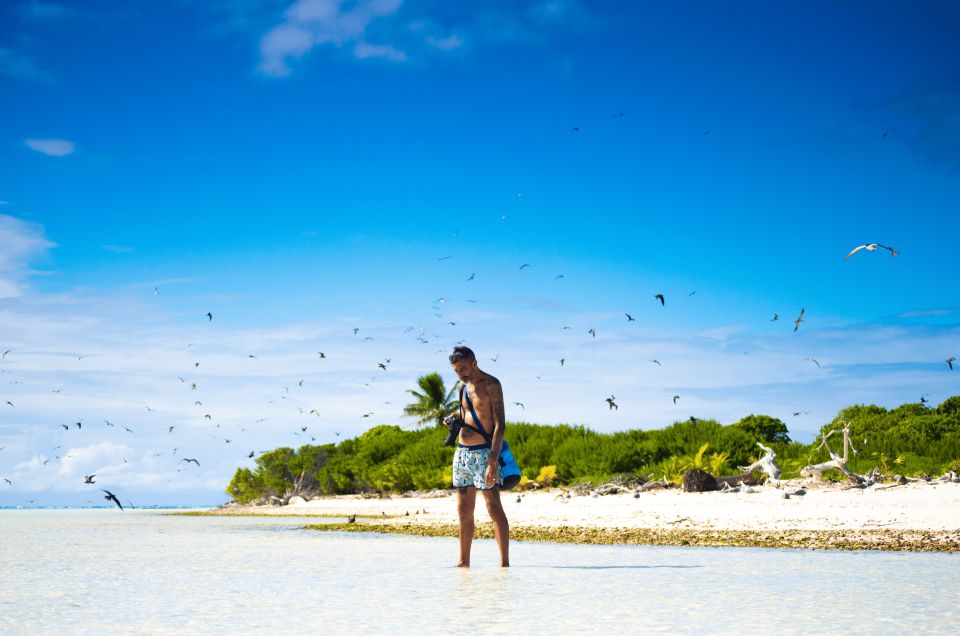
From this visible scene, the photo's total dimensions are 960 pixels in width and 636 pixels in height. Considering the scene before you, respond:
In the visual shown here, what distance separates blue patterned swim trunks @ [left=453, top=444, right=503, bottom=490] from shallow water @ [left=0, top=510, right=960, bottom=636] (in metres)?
0.79

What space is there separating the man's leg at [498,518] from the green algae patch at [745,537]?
3.45 meters

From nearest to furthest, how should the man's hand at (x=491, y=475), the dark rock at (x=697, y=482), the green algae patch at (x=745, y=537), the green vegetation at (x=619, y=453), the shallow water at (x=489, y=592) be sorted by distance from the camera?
the shallow water at (x=489, y=592) < the man's hand at (x=491, y=475) < the green algae patch at (x=745, y=537) < the dark rock at (x=697, y=482) < the green vegetation at (x=619, y=453)

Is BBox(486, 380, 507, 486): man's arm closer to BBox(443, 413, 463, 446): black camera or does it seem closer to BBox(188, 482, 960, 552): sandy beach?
BBox(443, 413, 463, 446): black camera

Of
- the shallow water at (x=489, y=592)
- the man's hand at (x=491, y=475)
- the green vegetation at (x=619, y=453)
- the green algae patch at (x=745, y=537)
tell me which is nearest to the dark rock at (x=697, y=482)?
the green vegetation at (x=619, y=453)

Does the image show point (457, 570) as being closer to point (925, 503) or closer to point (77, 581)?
point (77, 581)

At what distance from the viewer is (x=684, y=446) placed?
22.0m

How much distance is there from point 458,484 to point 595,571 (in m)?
1.50

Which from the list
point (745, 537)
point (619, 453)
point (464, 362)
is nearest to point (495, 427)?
point (464, 362)

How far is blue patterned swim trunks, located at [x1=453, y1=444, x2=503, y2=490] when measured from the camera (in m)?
8.07

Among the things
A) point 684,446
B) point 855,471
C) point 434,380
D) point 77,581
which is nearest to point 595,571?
point 77,581

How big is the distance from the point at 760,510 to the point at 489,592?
8225 mm

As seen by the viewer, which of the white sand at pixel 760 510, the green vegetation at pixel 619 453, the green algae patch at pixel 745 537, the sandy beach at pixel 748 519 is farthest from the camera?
the green vegetation at pixel 619 453

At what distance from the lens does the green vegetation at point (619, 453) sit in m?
19.6

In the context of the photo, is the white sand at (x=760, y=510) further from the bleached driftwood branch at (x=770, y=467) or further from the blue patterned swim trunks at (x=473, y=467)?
the blue patterned swim trunks at (x=473, y=467)
